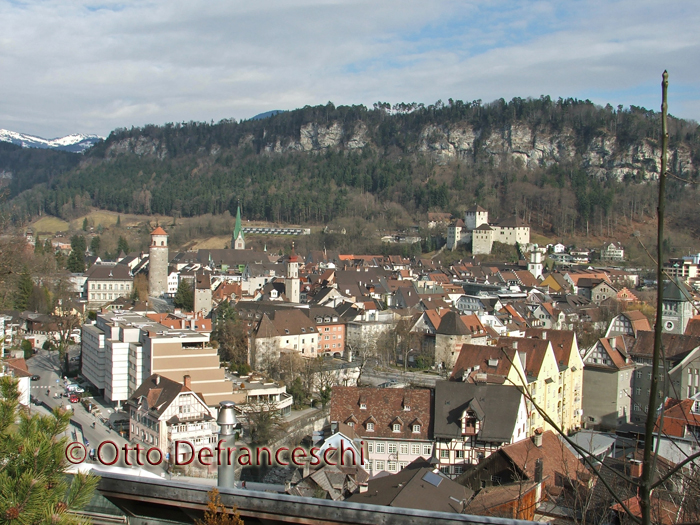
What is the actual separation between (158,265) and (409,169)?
169 ft

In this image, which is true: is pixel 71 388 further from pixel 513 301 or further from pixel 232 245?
pixel 232 245

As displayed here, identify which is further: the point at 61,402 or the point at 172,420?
the point at 61,402

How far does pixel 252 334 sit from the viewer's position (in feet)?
90.6

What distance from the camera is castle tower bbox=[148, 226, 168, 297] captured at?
46344 mm

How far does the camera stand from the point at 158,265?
47.2 m

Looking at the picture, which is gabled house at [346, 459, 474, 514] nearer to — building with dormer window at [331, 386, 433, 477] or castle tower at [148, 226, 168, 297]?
building with dormer window at [331, 386, 433, 477]

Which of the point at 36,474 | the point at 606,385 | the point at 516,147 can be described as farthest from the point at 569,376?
the point at 516,147

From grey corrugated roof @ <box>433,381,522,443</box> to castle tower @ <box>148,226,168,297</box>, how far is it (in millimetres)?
33709

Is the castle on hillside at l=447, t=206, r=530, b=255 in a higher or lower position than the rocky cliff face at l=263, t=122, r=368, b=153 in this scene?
lower

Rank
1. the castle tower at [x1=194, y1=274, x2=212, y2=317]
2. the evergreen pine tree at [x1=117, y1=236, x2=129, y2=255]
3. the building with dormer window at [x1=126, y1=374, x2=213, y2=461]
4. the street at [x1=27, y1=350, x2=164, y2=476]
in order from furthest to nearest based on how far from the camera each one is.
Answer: the evergreen pine tree at [x1=117, y1=236, x2=129, y2=255] → the castle tower at [x1=194, y1=274, x2=212, y2=317] → the street at [x1=27, y1=350, x2=164, y2=476] → the building with dormer window at [x1=126, y1=374, x2=213, y2=461]

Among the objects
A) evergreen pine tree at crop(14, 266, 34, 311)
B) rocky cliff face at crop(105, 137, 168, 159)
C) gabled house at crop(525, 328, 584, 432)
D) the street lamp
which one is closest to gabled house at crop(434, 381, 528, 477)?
gabled house at crop(525, 328, 584, 432)

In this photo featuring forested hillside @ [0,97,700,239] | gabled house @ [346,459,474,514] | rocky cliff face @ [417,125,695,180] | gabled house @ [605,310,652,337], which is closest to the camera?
gabled house @ [346,459,474,514]

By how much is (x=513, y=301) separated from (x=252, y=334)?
54.4ft

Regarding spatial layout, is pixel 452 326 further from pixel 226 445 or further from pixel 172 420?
pixel 226 445
